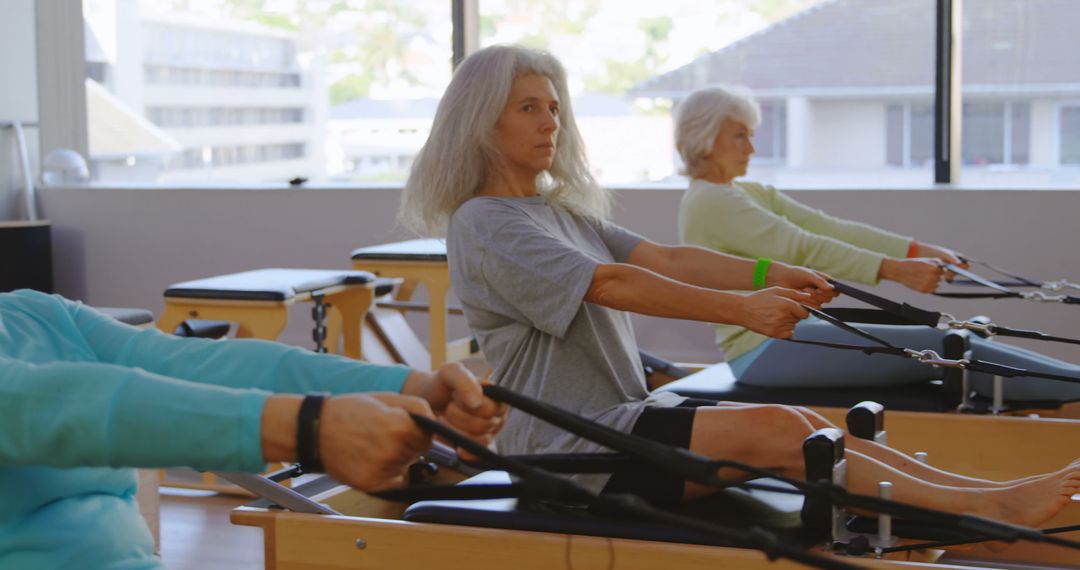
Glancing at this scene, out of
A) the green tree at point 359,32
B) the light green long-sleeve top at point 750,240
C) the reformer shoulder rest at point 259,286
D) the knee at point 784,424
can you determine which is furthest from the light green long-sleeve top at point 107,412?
the green tree at point 359,32

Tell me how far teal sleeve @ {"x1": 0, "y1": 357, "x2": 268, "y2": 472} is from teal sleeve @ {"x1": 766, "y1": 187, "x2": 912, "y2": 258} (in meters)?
2.83

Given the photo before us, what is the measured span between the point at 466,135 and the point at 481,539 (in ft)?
2.52

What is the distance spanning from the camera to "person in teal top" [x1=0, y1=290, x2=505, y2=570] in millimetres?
953

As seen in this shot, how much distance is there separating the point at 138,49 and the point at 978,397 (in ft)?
15.6

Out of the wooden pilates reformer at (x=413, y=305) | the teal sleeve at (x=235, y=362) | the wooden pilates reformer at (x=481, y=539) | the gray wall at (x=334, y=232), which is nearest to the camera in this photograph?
the teal sleeve at (x=235, y=362)

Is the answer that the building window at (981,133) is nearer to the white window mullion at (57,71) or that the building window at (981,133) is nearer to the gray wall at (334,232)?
the gray wall at (334,232)

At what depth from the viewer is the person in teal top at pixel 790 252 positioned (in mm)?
2898

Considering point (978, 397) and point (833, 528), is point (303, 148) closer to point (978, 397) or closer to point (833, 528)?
point (978, 397)

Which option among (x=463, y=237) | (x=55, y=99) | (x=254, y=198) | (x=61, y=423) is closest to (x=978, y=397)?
(x=463, y=237)

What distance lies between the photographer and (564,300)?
202 cm

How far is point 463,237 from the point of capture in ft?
6.97

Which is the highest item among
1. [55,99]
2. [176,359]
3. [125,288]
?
[55,99]

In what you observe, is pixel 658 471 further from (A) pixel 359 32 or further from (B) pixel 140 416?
(A) pixel 359 32

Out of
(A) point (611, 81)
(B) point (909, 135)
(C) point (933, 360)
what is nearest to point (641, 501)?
(C) point (933, 360)
